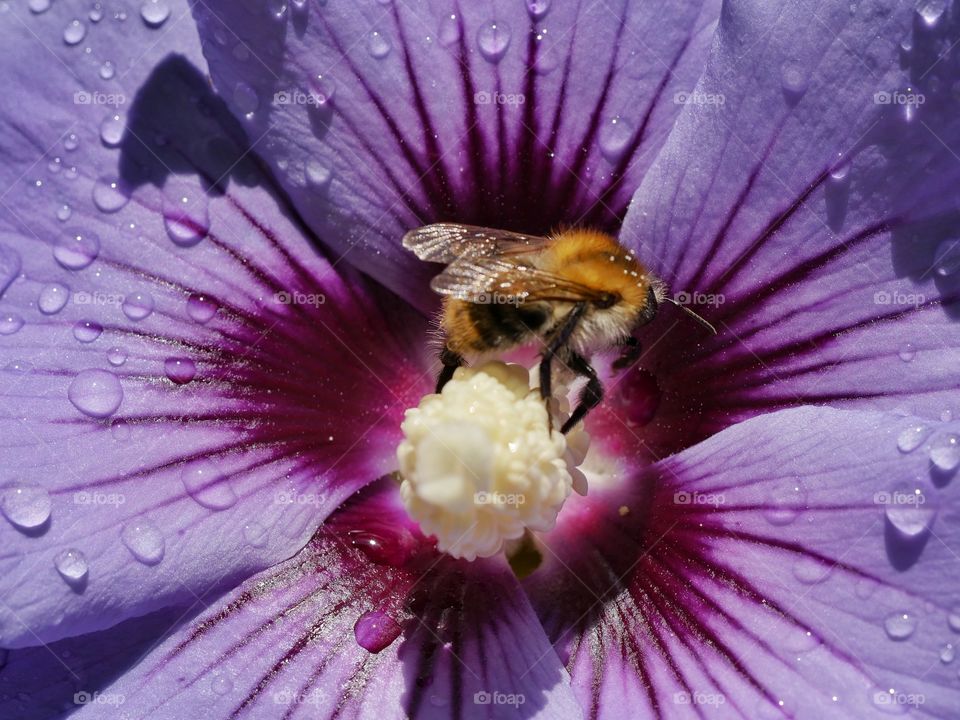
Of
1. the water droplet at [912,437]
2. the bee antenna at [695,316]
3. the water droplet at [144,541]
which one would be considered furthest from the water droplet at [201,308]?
the water droplet at [912,437]

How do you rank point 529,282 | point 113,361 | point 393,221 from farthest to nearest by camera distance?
point 393,221 → point 113,361 → point 529,282

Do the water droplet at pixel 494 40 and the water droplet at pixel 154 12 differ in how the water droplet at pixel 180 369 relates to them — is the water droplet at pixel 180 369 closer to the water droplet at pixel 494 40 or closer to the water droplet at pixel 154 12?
the water droplet at pixel 154 12

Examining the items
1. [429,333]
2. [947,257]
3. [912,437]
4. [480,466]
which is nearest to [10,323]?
[429,333]

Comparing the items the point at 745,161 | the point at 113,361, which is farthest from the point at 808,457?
the point at 113,361

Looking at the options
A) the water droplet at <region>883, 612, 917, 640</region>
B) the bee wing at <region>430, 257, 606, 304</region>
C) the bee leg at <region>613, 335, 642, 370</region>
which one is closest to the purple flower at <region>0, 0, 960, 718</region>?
the water droplet at <region>883, 612, 917, 640</region>

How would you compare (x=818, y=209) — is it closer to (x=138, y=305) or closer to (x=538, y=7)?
(x=538, y=7)

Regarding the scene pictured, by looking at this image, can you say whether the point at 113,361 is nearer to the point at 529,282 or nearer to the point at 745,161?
the point at 529,282

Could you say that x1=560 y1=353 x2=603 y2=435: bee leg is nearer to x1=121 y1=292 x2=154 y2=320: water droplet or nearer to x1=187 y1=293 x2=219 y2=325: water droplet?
x1=187 y1=293 x2=219 y2=325: water droplet
